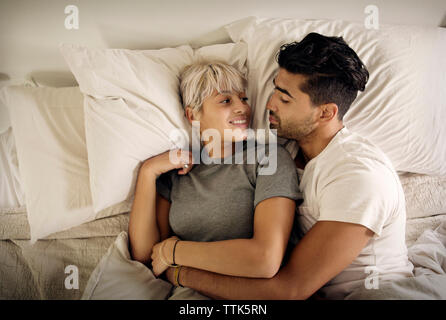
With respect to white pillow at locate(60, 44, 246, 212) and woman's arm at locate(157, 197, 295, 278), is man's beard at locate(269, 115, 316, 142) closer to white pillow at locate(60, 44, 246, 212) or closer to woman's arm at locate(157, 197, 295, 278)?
woman's arm at locate(157, 197, 295, 278)

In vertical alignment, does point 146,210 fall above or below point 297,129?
below

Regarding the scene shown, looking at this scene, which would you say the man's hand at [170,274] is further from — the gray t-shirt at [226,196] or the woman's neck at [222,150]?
the woman's neck at [222,150]

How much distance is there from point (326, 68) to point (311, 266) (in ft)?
1.94

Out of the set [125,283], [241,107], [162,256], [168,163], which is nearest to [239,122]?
[241,107]

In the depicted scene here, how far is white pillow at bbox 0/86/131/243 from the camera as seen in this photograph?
1034 millimetres

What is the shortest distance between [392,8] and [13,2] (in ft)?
4.80

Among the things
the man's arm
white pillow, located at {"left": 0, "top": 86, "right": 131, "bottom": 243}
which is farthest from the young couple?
white pillow, located at {"left": 0, "top": 86, "right": 131, "bottom": 243}

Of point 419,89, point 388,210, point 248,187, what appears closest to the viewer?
point 388,210

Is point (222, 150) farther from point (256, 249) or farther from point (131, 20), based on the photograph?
point (131, 20)

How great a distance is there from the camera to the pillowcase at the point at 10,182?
1132mm

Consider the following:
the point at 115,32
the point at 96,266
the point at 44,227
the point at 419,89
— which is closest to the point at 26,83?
the point at 115,32

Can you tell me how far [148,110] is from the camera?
1.03 m

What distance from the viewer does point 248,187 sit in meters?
1.00

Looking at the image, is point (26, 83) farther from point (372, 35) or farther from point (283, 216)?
point (372, 35)
